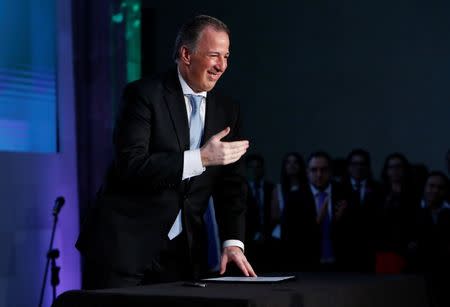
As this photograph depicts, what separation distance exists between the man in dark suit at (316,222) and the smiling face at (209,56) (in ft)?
9.00

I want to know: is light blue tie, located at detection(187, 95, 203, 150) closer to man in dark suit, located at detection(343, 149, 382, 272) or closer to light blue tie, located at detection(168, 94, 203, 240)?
light blue tie, located at detection(168, 94, 203, 240)

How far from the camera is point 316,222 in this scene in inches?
200

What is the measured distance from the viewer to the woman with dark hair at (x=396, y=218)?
4770 millimetres

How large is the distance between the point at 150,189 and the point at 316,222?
9.66ft

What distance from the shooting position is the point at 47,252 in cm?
461

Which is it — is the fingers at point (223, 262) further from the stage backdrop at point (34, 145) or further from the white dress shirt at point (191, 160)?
the stage backdrop at point (34, 145)

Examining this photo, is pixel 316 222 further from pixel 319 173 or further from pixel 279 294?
pixel 279 294

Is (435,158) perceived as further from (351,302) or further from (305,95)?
(351,302)

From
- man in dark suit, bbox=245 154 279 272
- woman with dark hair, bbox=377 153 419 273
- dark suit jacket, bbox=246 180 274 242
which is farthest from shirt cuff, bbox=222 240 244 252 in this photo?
dark suit jacket, bbox=246 180 274 242

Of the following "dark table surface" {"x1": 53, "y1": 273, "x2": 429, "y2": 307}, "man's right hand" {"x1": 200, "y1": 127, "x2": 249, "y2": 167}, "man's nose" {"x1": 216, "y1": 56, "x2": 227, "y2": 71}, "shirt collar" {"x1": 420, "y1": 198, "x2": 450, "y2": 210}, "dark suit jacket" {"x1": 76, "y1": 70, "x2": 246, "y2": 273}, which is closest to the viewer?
"dark table surface" {"x1": 53, "y1": 273, "x2": 429, "y2": 307}

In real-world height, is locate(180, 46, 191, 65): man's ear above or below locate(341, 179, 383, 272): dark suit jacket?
above

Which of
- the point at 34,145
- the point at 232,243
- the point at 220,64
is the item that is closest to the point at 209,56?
the point at 220,64

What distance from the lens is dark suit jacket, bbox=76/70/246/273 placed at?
217 centimetres

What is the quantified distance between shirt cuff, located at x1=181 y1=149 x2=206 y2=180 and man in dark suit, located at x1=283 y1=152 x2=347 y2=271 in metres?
2.86
